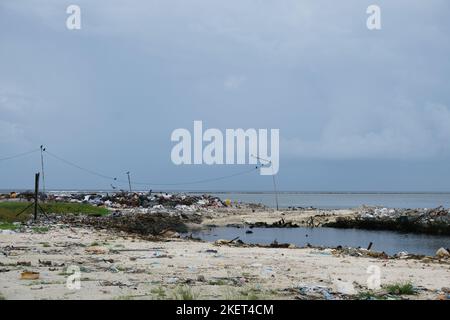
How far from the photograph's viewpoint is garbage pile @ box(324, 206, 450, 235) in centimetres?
3269

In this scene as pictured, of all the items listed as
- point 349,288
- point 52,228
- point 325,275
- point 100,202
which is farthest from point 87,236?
point 100,202

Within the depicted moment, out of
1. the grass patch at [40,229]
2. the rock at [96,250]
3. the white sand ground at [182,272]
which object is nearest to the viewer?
the white sand ground at [182,272]

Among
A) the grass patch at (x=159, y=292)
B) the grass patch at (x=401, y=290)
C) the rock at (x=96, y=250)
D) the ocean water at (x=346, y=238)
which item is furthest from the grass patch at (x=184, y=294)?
the ocean water at (x=346, y=238)

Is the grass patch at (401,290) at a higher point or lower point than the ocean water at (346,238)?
higher

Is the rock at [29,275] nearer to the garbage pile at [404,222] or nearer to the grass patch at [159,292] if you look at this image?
the grass patch at [159,292]

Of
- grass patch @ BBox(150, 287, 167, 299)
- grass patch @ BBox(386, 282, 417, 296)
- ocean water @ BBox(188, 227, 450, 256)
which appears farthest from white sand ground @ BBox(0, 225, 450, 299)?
ocean water @ BBox(188, 227, 450, 256)

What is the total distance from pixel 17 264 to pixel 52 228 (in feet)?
33.6

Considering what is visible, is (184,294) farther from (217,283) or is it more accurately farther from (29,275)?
(29,275)

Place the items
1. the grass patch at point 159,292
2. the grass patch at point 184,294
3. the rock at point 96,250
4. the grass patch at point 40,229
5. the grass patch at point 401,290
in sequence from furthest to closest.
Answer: the grass patch at point 40,229 < the rock at point 96,250 < the grass patch at point 401,290 < the grass patch at point 159,292 < the grass patch at point 184,294

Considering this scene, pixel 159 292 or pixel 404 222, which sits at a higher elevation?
pixel 159 292

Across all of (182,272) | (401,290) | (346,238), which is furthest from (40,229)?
(346,238)

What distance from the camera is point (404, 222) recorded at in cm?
3444

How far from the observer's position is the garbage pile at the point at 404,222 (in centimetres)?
3269
